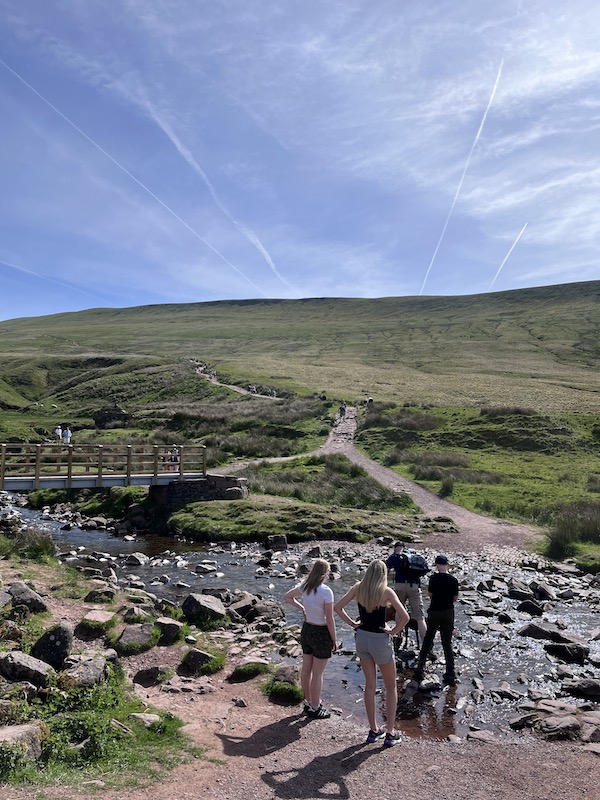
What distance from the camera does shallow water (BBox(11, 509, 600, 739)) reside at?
33.9ft

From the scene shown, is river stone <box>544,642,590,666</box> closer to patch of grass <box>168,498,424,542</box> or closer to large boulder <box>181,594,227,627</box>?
large boulder <box>181,594,227,627</box>

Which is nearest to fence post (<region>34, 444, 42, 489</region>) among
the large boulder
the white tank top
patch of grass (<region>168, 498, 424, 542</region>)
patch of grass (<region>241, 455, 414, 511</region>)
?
patch of grass (<region>168, 498, 424, 542</region>)

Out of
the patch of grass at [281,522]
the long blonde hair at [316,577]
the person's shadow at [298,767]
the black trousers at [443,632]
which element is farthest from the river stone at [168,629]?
the patch of grass at [281,522]

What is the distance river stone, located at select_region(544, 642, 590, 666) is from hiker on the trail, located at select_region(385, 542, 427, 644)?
10.2 ft

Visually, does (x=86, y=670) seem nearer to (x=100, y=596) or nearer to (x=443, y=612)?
(x=100, y=596)

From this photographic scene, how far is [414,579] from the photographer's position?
12.7 meters

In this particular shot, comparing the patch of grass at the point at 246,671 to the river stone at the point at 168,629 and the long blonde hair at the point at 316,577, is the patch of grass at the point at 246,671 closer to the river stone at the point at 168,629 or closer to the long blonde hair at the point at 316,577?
the river stone at the point at 168,629

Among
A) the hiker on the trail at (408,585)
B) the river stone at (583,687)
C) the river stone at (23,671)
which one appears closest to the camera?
the river stone at (23,671)

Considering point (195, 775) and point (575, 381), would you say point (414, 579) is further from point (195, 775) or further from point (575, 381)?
point (575, 381)

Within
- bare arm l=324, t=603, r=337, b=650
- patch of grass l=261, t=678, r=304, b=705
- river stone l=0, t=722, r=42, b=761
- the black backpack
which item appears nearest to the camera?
river stone l=0, t=722, r=42, b=761

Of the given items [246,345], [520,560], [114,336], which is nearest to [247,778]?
[520,560]

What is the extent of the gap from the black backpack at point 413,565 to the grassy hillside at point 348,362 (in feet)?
170

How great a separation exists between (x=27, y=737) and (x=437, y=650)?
9274 mm

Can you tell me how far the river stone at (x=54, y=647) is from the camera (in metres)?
10.0
